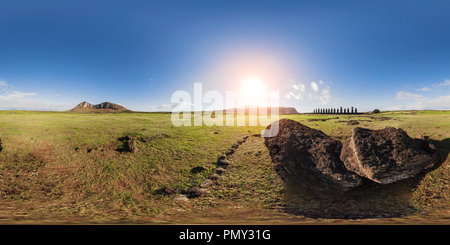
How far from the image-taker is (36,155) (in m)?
10.1

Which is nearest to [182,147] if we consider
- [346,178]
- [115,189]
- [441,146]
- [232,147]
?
[232,147]

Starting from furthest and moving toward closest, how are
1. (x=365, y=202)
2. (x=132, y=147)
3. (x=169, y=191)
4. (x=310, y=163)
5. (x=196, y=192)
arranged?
1. (x=132, y=147)
2. (x=310, y=163)
3. (x=169, y=191)
4. (x=196, y=192)
5. (x=365, y=202)

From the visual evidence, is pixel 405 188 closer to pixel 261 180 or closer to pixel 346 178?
pixel 346 178

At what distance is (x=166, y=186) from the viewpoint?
7988 millimetres

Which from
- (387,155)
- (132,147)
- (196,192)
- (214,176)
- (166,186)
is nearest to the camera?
(387,155)

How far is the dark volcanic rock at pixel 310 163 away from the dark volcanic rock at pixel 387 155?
0.52 m

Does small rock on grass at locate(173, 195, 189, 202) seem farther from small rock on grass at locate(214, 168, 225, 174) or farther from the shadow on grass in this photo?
the shadow on grass

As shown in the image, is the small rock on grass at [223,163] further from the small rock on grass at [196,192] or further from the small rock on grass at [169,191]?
the small rock on grass at [169,191]

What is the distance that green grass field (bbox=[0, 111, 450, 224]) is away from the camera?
504cm

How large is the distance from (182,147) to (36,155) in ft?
29.0

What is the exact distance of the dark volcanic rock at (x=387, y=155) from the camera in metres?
6.47

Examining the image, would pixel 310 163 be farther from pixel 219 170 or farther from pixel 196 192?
pixel 196 192

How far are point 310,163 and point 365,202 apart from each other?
235cm

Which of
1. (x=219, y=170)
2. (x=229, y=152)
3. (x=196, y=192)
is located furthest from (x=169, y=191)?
(x=229, y=152)
